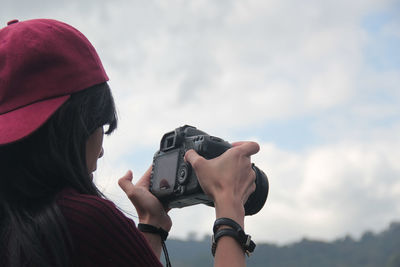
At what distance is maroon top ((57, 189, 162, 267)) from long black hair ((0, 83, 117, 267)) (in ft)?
0.10

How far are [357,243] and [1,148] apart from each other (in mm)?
118700

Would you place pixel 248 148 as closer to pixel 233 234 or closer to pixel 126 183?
pixel 233 234

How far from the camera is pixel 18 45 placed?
5.32 feet

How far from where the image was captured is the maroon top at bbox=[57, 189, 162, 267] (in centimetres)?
147

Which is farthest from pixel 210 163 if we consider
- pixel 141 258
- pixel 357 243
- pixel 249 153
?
pixel 357 243

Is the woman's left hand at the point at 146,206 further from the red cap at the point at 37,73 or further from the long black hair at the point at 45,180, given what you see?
the red cap at the point at 37,73

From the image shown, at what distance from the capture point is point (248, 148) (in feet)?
6.54

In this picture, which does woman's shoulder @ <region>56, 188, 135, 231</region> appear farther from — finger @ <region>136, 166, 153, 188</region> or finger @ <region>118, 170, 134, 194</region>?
finger @ <region>136, 166, 153, 188</region>

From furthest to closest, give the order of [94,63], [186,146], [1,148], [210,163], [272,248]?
1. [272,248]
2. [186,146]
3. [210,163]
4. [94,63]
5. [1,148]

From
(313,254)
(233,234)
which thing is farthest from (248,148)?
(313,254)

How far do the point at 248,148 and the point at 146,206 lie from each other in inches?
26.0

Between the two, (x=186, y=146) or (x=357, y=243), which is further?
(x=357, y=243)

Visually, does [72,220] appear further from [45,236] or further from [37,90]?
[37,90]

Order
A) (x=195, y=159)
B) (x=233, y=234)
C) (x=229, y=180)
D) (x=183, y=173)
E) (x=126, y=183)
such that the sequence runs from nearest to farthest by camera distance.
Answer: (x=233, y=234) < (x=229, y=180) < (x=195, y=159) < (x=183, y=173) < (x=126, y=183)
